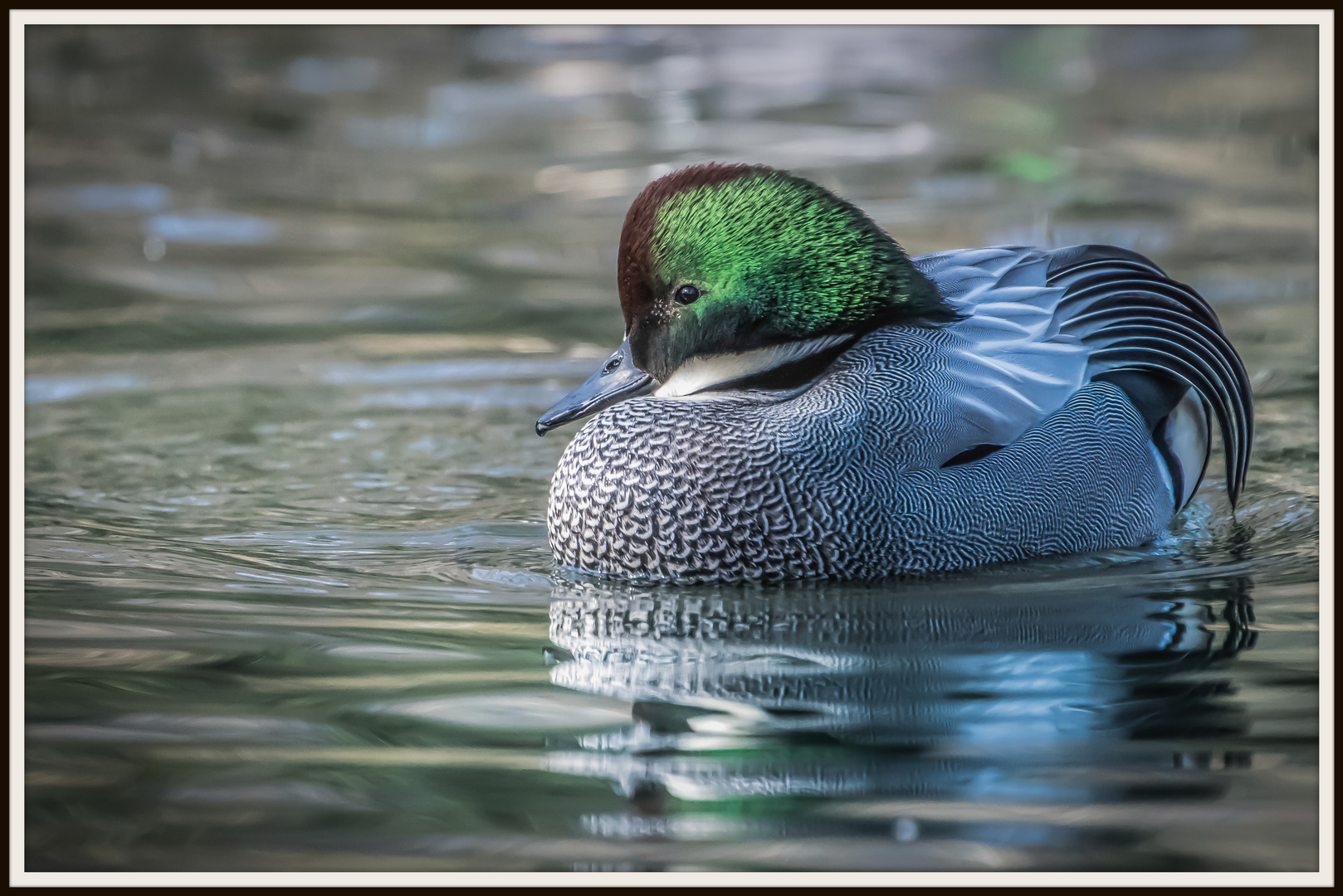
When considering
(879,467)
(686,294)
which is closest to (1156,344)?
(879,467)

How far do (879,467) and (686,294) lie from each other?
2.89 feet

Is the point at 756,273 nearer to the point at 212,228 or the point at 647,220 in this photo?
the point at 647,220

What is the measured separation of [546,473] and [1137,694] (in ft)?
10.7

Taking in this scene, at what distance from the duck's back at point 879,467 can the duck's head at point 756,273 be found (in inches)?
5.0

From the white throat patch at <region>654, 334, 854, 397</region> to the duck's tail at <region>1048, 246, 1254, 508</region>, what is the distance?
3.20 feet

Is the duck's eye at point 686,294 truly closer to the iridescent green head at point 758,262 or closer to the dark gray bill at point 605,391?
the iridescent green head at point 758,262

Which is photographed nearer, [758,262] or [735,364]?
[758,262]

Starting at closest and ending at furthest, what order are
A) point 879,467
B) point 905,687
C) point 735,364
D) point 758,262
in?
point 905,687, point 879,467, point 758,262, point 735,364

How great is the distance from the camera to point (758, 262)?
5.64 meters

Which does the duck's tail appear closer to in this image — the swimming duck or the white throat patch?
the swimming duck

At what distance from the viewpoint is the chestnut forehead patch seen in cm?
561

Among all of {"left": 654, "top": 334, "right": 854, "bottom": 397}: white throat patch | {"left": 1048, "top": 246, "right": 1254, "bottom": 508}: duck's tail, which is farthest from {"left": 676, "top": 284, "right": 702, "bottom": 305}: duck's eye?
{"left": 1048, "top": 246, "right": 1254, "bottom": 508}: duck's tail

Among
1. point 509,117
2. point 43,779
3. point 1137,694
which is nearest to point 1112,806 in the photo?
point 1137,694

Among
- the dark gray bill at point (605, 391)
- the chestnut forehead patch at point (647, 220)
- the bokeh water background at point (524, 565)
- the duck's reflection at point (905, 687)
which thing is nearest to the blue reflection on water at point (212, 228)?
the bokeh water background at point (524, 565)
